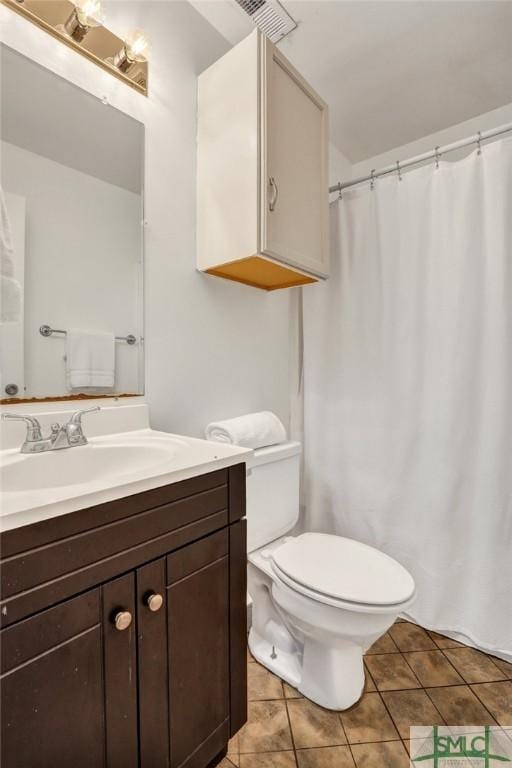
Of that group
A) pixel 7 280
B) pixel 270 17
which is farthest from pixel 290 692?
pixel 270 17

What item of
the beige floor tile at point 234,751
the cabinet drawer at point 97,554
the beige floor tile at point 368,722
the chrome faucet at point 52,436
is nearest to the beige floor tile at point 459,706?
the beige floor tile at point 368,722

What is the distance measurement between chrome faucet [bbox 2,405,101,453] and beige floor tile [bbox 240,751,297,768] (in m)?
0.96

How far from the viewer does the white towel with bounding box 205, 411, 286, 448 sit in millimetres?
1332

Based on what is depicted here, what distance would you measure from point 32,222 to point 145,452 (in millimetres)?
676

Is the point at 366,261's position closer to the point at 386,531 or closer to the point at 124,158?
the point at 124,158

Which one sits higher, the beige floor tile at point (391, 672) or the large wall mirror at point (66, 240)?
the large wall mirror at point (66, 240)

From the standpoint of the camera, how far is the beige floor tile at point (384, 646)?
4.81 ft

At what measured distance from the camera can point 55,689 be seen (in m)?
0.61

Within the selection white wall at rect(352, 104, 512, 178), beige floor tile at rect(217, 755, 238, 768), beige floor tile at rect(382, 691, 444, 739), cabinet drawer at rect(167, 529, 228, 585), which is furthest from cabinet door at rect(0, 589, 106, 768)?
white wall at rect(352, 104, 512, 178)

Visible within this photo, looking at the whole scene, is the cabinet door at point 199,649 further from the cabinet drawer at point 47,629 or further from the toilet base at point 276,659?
the toilet base at point 276,659

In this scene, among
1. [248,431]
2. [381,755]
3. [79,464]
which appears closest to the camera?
[79,464]

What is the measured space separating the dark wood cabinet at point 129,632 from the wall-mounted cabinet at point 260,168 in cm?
75

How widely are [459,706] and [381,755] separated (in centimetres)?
35

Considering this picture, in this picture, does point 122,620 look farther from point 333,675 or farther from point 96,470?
point 333,675
